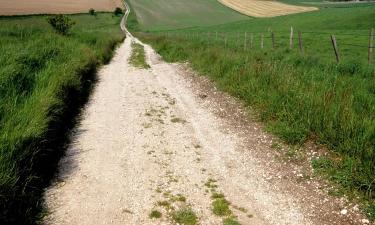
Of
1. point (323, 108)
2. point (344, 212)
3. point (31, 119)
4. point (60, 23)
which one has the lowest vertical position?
point (344, 212)

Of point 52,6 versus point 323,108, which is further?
point 52,6

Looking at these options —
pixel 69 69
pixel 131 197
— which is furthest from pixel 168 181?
pixel 69 69

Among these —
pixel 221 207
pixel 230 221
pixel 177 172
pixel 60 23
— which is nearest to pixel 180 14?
pixel 60 23

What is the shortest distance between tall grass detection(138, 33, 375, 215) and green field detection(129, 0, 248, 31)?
64254 mm

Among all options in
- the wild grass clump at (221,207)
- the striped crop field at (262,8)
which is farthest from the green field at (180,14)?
the wild grass clump at (221,207)

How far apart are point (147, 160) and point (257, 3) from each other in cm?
9834

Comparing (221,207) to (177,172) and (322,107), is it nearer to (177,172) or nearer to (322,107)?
(177,172)

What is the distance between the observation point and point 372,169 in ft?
21.9

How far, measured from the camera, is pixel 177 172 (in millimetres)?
7523

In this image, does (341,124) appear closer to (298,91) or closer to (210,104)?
(298,91)

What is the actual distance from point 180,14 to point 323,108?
86134 mm

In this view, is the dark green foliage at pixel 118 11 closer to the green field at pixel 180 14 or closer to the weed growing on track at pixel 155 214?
the green field at pixel 180 14

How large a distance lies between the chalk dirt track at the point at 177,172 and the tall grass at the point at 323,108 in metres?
0.56

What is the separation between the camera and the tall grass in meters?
7.03
